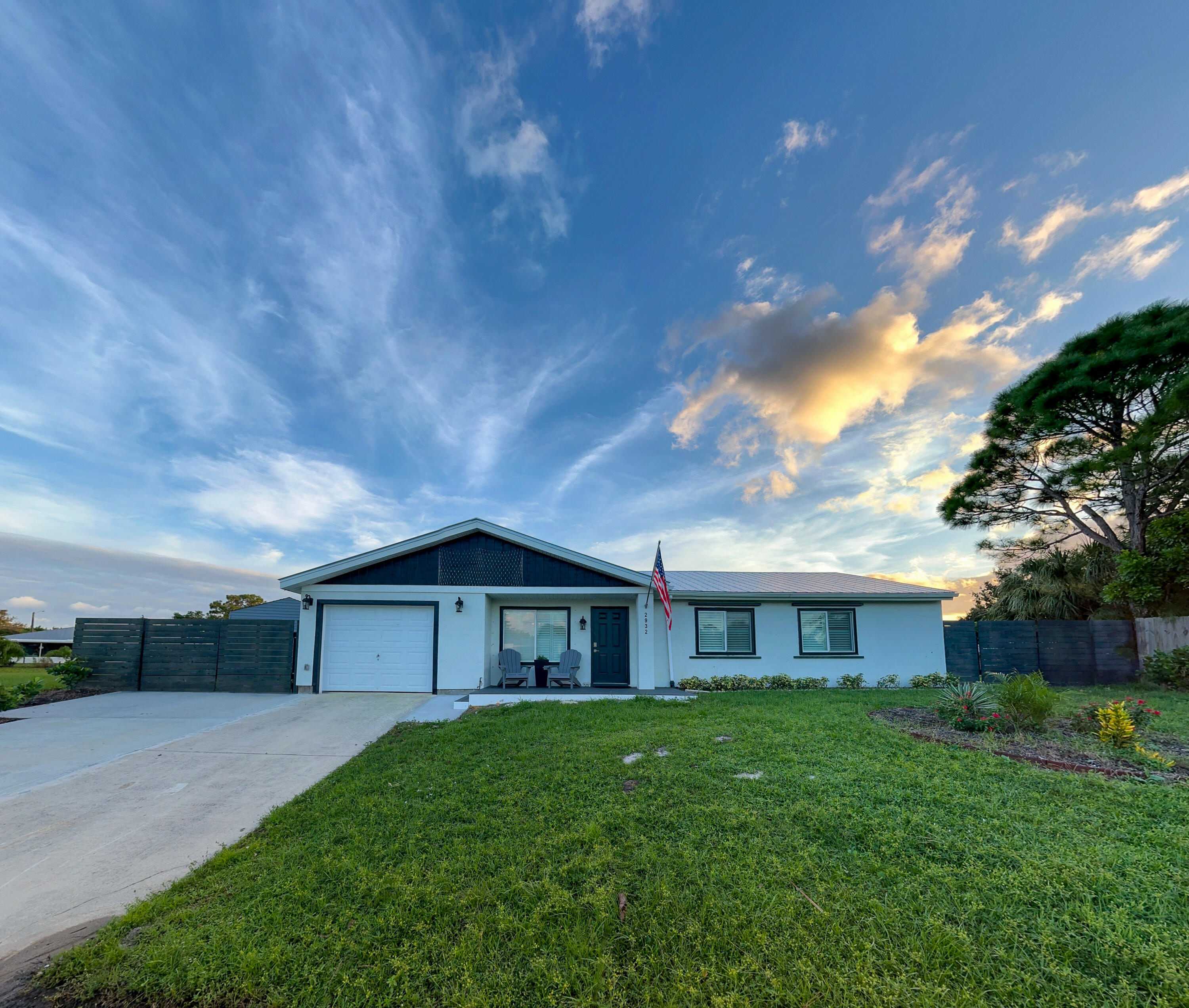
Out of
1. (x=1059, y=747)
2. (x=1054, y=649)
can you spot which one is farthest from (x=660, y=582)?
(x=1054, y=649)

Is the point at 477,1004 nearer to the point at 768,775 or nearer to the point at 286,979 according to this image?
the point at 286,979

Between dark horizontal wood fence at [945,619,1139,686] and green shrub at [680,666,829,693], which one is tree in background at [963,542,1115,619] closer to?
dark horizontal wood fence at [945,619,1139,686]

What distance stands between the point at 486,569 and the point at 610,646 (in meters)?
3.78

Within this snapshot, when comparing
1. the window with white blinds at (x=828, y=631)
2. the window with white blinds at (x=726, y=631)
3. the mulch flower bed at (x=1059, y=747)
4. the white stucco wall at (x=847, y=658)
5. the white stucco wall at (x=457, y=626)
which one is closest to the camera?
the mulch flower bed at (x=1059, y=747)

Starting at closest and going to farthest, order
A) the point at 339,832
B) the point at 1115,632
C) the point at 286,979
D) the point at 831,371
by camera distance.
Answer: the point at 286,979 < the point at 339,832 < the point at 831,371 < the point at 1115,632

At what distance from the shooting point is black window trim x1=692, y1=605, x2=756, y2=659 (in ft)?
43.2

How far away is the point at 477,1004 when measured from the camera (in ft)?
7.79

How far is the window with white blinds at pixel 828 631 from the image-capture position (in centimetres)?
1353

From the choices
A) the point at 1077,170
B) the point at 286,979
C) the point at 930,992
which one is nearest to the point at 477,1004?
the point at 286,979

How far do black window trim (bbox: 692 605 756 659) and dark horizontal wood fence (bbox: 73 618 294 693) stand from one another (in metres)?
9.62

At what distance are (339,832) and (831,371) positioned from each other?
11.5 m

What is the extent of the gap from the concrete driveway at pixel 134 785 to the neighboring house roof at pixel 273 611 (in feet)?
22.1

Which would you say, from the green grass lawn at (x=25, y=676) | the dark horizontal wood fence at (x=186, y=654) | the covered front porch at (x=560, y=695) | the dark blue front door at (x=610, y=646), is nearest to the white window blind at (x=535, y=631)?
the dark blue front door at (x=610, y=646)

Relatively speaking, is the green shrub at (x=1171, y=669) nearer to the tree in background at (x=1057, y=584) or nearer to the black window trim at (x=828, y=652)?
the tree in background at (x=1057, y=584)
